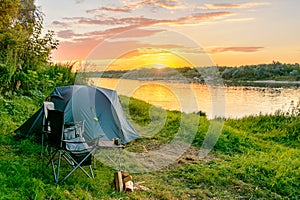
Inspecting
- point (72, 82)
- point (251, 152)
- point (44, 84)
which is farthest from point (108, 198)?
point (72, 82)

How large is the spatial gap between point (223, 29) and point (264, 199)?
776 cm

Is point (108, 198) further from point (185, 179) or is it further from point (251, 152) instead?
point (251, 152)

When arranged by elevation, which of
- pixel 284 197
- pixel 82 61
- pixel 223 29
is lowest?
pixel 284 197

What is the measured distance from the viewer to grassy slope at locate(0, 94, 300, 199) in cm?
335

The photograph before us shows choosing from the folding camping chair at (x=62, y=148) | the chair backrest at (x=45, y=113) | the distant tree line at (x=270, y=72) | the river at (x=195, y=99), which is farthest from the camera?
the distant tree line at (x=270, y=72)

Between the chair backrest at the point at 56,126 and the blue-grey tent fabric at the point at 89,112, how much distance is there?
153 cm

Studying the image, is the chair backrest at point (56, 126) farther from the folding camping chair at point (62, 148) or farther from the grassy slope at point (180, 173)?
the grassy slope at point (180, 173)

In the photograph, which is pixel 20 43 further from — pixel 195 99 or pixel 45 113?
pixel 195 99

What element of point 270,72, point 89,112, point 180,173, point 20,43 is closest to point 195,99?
point 20,43

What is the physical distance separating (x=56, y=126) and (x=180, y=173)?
191cm

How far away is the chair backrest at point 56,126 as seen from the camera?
3590mm

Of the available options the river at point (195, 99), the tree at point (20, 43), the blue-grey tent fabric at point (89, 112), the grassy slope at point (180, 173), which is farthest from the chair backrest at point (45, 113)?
the river at point (195, 99)

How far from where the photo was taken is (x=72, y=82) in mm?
9609

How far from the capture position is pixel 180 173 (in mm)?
4527
